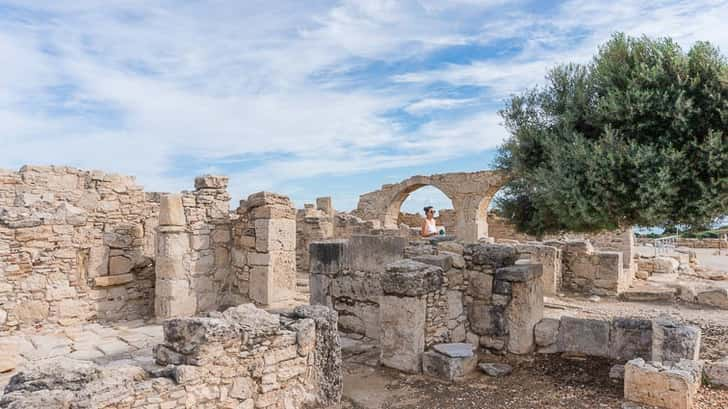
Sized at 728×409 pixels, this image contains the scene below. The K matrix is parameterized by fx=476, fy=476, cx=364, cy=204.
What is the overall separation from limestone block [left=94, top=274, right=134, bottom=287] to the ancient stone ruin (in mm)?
→ 34

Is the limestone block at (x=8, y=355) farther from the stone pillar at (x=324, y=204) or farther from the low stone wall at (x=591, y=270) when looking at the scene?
the stone pillar at (x=324, y=204)

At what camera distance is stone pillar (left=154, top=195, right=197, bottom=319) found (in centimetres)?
843

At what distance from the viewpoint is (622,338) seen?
240 inches

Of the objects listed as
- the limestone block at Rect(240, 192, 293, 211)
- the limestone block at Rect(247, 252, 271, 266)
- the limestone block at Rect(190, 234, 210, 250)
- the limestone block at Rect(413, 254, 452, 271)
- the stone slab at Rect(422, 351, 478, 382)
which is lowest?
the stone slab at Rect(422, 351, 478, 382)

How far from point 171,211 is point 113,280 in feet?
6.03

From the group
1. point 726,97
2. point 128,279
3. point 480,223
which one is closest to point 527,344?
point 726,97

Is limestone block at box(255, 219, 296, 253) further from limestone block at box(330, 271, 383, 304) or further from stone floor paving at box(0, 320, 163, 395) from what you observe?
stone floor paving at box(0, 320, 163, 395)

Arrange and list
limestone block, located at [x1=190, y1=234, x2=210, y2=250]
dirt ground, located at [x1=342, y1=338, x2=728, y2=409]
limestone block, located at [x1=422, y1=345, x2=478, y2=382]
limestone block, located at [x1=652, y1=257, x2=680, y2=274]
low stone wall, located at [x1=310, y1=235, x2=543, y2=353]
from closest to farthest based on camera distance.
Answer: dirt ground, located at [x1=342, y1=338, x2=728, y2=409]
limestone block, located at [x1=422, y1=345, x2=478, y2=382]
low stone wall, located at [x1=310, y1=235, x2=543, y2=353]
limestone block, located at [x1=190, y1=234, x2=210, y2=250]
limestone block, located at [x1=652, y1=257, x2=680, y2=274]

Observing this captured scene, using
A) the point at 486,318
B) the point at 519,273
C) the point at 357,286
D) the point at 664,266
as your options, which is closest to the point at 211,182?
the point at 357,286

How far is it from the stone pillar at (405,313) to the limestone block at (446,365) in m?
0.11

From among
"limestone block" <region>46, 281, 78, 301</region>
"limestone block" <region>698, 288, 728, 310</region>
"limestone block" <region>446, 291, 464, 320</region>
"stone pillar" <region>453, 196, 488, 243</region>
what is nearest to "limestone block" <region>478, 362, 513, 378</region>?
"limestone block" <region>446, 291, 464, 320</region>

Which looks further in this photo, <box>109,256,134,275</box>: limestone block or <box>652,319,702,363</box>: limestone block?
<box>109,256,134,275</box>: limestone block

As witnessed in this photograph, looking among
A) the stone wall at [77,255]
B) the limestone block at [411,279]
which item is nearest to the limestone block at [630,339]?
the limestone block at [411,279]

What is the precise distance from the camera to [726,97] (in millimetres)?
5250
